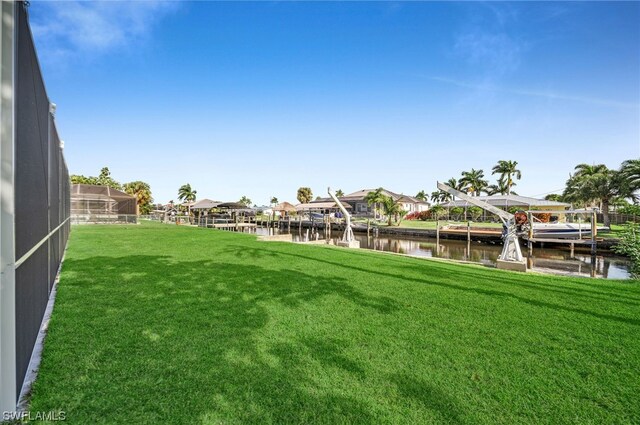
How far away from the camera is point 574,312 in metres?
4.86

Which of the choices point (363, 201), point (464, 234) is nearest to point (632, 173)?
point (464, 234)

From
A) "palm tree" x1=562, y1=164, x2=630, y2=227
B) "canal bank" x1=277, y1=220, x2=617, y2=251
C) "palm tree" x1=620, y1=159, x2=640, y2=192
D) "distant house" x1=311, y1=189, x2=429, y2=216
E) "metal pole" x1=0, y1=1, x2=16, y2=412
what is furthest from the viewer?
"distant house" x1=311, y1=189, x2=429, y2=216

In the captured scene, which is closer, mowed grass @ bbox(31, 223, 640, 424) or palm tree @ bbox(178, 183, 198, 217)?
mowed grass @ bbox(31, 223, 640, 424)

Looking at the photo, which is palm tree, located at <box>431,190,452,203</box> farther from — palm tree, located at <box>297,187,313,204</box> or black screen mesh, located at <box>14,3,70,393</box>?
black screen mesh, located at <box>14,3,70,393</box>

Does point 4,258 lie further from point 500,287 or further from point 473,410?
point 500,287

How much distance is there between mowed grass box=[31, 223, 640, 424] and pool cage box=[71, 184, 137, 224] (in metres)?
29.3

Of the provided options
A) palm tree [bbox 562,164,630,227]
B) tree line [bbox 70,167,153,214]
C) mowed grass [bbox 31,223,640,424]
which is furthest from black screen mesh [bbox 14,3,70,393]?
tree line [bbox 70,167,153,214]

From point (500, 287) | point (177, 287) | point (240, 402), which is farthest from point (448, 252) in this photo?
point (240, 402)

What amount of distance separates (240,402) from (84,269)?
6456 millimetres

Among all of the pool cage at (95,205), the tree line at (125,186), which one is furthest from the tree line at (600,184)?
the tree line at (125,186)

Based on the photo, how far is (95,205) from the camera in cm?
3231

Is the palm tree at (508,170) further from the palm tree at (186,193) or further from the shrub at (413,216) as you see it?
the palm tree at (186,193)

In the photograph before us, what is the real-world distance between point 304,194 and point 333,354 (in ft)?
283

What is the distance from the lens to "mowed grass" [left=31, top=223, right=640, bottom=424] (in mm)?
2383
